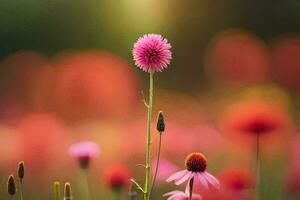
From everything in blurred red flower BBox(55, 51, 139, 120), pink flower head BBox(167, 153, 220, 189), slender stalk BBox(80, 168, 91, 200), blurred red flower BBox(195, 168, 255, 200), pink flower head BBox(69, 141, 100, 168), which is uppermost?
blurred red flower BBox(55, 51, 139, 120)

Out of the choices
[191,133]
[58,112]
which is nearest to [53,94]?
[58,112]

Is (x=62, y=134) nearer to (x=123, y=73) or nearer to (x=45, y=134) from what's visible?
(x=45, y=134)

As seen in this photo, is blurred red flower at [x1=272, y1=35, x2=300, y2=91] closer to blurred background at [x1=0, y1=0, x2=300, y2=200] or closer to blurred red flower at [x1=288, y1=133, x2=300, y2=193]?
blurred background at [x1=0, y1=0, x2=300, y2=200]

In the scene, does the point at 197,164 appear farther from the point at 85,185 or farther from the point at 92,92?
the point at 92,92

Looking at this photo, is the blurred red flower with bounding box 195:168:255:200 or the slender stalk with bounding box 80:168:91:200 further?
the slender stalk with bounding box 80:168:91:200

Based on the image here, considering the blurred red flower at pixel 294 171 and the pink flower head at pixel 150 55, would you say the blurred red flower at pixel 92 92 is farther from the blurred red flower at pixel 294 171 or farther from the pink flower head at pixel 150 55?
the pink flower head at pixel 150 55

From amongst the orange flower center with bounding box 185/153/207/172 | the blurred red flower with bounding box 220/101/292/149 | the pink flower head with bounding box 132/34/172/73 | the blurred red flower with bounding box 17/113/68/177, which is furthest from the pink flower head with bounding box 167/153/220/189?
the blurred red flower with bounding box 17/113/68/177

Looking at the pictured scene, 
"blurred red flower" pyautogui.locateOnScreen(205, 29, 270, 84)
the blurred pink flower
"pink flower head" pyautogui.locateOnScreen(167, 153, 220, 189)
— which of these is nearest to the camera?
"pink flower head" pyautogui.locateOnScreen(167, 153, 220, 189)

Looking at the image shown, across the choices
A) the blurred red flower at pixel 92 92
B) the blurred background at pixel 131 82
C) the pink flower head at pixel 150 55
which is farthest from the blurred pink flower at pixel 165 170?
the pink flower head at pixel 150 55
